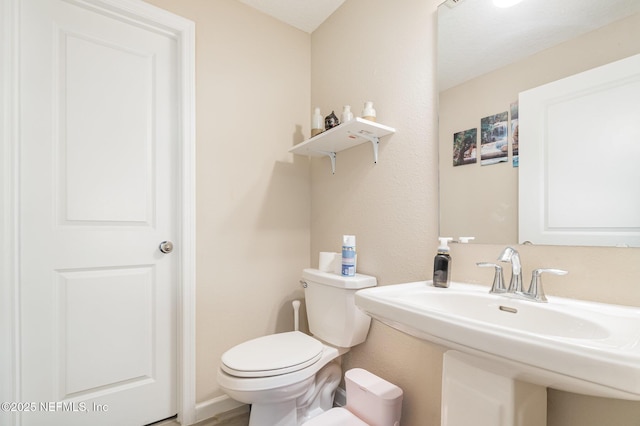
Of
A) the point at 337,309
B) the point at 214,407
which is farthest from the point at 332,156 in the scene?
the point at 214,407

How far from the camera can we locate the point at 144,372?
140 cm

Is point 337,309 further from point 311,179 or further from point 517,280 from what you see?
point 311,179

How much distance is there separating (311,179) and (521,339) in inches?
59.9

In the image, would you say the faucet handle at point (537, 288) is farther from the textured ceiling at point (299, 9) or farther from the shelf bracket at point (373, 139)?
the textured ceiling at point (299, 9)

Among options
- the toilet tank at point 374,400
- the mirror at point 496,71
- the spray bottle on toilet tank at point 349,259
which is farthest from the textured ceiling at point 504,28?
the toilet tank at point 374,400

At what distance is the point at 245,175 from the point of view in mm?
1663

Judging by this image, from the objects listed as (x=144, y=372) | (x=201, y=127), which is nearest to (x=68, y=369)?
(x=144, y=372)

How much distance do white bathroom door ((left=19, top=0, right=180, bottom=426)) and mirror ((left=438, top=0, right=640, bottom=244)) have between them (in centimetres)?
133

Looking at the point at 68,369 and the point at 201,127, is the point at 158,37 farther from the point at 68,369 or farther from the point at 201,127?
the point at 68,369

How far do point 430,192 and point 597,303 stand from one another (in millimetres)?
607

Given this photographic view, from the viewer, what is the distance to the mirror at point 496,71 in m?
0.83

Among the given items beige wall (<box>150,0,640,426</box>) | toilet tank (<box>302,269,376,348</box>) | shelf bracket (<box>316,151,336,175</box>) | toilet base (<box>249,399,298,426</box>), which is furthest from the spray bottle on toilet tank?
toilet base (<box>249,399,298,426</box>)

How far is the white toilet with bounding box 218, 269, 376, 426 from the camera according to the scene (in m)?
1.13

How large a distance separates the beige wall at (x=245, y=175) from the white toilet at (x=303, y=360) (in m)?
0.31
